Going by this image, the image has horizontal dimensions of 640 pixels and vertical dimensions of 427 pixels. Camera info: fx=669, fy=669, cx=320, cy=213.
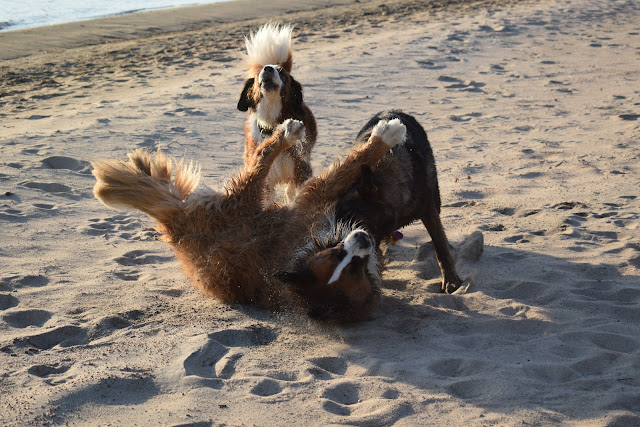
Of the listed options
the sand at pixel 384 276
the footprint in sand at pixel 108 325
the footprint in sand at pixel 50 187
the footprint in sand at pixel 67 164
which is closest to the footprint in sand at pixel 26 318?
the sand at pixel 384 276

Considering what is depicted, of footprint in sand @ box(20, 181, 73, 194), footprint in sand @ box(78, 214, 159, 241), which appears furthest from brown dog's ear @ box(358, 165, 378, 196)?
footprint in sand @ box(20, 181, 73, 194)

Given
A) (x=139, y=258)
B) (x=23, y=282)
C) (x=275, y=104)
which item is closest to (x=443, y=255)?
(x=275, y=104)

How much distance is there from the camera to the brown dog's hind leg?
4793mm

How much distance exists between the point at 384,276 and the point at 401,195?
2.61 ft

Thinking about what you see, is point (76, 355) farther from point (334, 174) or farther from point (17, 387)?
point (334, 174)

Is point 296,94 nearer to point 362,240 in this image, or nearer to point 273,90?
point 273,90

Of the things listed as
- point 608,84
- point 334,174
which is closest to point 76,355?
point 334,174

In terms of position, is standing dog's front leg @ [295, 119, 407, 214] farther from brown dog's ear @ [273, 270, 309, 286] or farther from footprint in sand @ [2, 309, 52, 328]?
footprint in sand @ [2, 309, 52, 328]

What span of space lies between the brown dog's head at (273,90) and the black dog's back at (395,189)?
3.26 ft

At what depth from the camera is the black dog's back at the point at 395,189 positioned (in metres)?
4.37

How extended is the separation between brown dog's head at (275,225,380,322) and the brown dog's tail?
1.11 metres

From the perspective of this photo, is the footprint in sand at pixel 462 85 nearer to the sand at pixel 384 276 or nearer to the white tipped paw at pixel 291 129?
the sand at pixel 384 276

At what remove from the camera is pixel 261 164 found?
15.8 ft

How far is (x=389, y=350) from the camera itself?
150 inches
